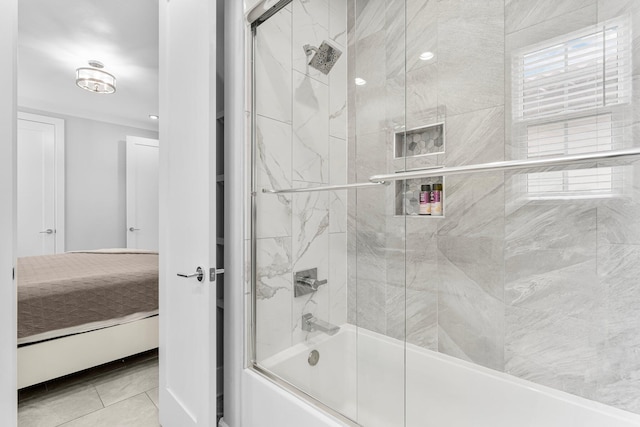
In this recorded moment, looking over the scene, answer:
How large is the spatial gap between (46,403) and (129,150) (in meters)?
3.41

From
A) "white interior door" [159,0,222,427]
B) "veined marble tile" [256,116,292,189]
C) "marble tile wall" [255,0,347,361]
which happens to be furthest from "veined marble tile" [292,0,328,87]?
"white interior door" [159,0,222,427]


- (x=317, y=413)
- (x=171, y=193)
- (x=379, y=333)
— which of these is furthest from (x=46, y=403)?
(x=379, y=333)

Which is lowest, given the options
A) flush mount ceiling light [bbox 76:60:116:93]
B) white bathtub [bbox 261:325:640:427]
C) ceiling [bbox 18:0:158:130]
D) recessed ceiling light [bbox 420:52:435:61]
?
white bathtub [bbox 261:325:640:427]

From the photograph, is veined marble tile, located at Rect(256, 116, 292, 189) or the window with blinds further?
veined marble tile, located at Rect(256, 116, 292, 189)

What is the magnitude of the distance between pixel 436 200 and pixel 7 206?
71.1 inches

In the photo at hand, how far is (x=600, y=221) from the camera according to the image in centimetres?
119

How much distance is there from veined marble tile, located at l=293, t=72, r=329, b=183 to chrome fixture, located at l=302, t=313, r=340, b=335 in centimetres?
66

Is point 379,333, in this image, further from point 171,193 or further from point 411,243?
point 171,193

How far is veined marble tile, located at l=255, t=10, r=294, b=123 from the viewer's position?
4.84 feet

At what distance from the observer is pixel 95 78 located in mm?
2938

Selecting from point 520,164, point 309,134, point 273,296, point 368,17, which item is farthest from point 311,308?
point 368,17

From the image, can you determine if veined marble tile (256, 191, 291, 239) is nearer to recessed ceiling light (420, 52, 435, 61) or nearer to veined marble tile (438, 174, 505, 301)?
veined marble tile (438, 174, 505, 301)

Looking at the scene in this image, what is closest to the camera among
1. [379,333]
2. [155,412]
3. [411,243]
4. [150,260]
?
[379,333]

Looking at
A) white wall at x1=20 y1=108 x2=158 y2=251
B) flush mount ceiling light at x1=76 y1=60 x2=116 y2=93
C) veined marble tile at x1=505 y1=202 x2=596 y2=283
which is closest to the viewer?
veined marble tile at x1=505 y1=202 x2=596 y2=283
